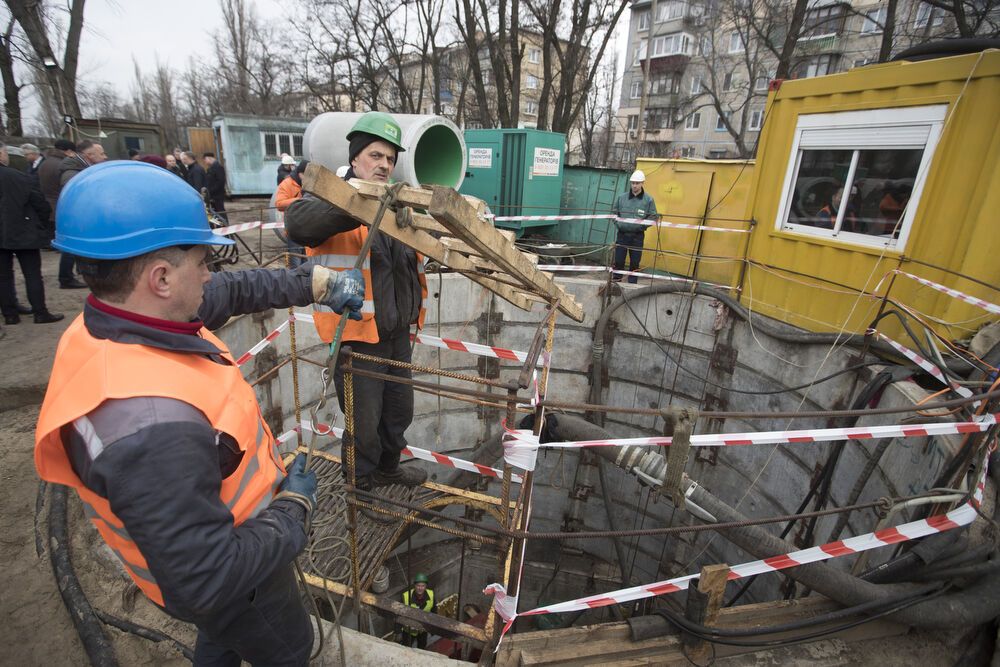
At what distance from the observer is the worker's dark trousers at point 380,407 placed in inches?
133

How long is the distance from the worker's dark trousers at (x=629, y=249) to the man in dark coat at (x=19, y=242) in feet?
24.9

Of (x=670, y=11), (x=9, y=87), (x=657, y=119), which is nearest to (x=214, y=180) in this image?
(x=9, y=87)

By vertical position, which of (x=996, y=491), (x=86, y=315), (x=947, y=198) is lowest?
(x=996, y=491)

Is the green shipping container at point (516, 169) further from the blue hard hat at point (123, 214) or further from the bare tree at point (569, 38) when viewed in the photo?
the blue hard hat at point (123, 214)

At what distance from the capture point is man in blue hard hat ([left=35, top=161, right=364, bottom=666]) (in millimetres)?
1211

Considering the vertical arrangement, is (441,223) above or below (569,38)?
below

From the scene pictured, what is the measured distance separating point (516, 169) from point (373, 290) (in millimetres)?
9713

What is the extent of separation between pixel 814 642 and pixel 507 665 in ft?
5.66

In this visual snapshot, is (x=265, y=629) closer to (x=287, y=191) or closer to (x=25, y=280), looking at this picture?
(x=25, y=280)

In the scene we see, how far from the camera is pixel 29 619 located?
2322mm

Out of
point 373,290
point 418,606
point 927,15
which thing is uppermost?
point 927,15

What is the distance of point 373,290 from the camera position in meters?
3.15

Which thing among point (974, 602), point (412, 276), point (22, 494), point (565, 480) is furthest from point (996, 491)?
point (565, 480)

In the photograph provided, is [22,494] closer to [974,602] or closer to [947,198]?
[974,602]
